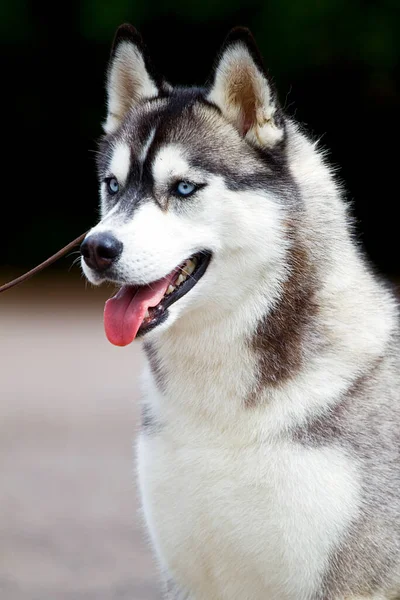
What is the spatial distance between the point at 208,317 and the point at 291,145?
0.83 meters

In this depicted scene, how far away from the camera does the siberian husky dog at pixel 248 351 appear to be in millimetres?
4113

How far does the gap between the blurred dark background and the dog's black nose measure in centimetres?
1076

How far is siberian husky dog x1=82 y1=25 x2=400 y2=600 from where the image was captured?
411 cm

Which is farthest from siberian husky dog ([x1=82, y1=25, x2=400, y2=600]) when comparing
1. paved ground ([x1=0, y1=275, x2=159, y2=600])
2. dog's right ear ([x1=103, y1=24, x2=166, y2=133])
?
paved ground ([x1=0, y1=275, x2=159, y2=600])

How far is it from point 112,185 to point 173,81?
36.3 feet

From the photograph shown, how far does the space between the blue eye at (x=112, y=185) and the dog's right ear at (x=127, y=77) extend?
0.42 meters

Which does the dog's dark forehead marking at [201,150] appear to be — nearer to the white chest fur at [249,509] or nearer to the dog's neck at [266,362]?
the dog's neck at [266,362]

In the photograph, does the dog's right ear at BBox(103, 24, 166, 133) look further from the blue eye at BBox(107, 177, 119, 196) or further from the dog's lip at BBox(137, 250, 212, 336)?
the dog's lip at BBox(137, 250, 212, 336)

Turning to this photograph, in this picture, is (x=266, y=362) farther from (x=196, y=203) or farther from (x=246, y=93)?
(x=246, y=93)

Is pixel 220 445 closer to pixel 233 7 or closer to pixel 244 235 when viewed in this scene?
pixel 244 235

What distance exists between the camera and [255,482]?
416 cm

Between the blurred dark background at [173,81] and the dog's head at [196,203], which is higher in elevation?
the dog's head at [196,203]

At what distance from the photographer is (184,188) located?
4215mm

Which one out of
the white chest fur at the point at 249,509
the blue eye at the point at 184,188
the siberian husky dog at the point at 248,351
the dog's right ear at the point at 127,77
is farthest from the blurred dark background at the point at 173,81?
the white chest fur at the point at 249,509
